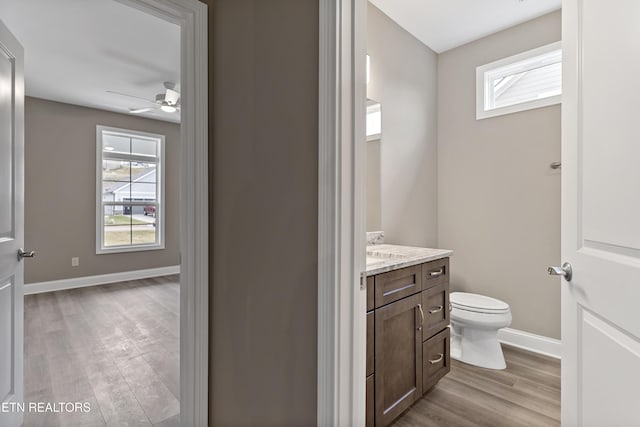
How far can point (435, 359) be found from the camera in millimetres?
1979

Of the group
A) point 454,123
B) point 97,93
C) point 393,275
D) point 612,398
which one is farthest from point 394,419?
point 97,93

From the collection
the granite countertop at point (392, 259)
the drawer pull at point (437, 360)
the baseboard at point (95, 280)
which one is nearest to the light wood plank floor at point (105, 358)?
the baseboard at point (95, 280)

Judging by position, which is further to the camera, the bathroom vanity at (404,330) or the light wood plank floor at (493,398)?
the light wood plank floor at (493,398)

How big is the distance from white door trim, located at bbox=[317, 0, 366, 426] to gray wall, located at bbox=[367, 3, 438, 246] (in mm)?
1513

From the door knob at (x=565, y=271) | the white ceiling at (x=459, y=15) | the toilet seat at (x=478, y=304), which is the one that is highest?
the white ceiling at (x=459, y=15)

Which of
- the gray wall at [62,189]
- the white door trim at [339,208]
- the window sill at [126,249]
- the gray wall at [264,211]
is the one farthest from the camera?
the window sill at [126,249]

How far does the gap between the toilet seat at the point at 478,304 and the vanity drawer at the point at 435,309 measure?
39cm

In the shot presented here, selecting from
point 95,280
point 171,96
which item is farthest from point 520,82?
point 95,280

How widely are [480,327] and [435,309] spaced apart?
622mm

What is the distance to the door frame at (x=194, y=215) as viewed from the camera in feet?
4.88

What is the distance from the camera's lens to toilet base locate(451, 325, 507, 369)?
2361 millimetres

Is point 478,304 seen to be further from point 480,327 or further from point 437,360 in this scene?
point 437,360

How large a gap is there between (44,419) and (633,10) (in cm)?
308

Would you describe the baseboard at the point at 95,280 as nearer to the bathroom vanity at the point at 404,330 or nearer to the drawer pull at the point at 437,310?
the bathroom vanity at the point at 404,330
